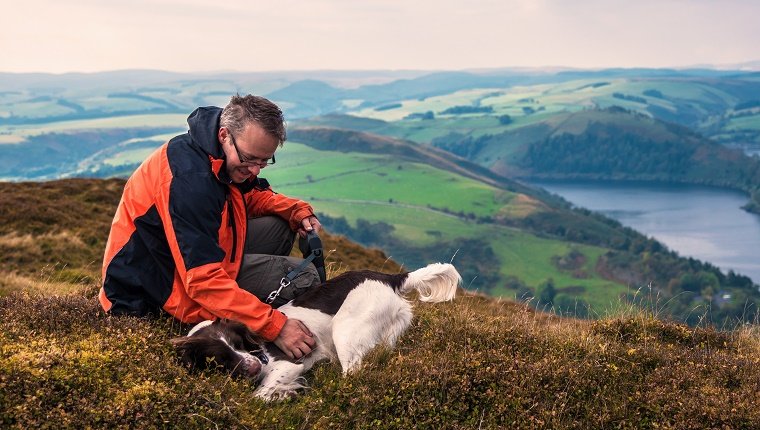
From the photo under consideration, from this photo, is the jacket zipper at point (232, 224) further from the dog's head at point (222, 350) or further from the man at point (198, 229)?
the dog's head at point (222, 350)

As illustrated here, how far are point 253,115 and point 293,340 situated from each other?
200 cm

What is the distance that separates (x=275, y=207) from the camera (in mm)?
7402

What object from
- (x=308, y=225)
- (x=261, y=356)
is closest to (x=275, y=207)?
(x=308, y=225)

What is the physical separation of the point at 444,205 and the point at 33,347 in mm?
181032

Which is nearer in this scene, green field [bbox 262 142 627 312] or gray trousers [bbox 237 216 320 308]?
gray trousers [bbox 237 216 320 308]

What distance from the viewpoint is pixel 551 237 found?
550ft

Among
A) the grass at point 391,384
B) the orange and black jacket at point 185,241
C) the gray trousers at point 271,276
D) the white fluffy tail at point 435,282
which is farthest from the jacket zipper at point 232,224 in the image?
the white fluffy tail at point 435,282

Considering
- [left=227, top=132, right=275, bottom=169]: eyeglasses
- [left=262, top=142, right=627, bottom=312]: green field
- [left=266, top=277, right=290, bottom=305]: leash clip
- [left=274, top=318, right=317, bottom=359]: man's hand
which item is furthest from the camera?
[left=262, top=142, right=627, bottom=312]: green field

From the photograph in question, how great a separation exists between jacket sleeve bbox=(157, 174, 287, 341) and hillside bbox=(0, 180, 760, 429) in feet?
1.74

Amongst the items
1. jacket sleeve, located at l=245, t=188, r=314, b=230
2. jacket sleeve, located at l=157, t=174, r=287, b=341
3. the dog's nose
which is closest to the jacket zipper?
jacket sleeve, located at l=157, t=174, r=287, b=341

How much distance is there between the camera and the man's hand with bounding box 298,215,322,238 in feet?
23.9

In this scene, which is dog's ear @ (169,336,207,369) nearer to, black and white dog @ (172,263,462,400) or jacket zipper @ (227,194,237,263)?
black and white dog @ (172,263,462,400)

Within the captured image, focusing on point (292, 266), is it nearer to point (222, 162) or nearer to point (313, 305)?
point (313, 305)

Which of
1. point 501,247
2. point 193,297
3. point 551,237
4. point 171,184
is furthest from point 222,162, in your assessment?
point 551,237
